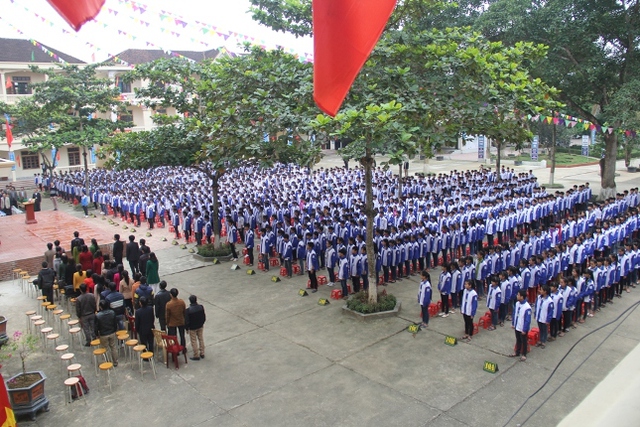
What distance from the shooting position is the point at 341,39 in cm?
217

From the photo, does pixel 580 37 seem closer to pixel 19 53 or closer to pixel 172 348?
pixel 172 348

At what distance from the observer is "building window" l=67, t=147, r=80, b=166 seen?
35.3 metres

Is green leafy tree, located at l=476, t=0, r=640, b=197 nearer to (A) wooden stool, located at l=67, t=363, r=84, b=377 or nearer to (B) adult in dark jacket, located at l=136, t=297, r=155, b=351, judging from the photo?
(B) adult in dark jacket, located at l=136, t=297, r=155, b=351

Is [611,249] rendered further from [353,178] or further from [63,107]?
[63,107]

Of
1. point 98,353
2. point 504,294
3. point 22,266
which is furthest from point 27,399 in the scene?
point 22,266

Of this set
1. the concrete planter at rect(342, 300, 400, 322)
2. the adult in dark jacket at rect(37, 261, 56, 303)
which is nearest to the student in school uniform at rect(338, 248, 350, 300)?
the concrete planter at rect(342, 300, 400, 322)

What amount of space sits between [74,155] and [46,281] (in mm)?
27410

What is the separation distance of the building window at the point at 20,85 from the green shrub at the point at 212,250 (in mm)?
25160

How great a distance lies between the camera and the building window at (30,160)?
3403 cm

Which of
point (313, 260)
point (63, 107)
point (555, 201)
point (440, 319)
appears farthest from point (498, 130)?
point (63, 107)

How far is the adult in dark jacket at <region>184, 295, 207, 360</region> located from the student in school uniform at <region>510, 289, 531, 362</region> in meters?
4.81

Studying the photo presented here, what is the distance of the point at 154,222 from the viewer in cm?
1944

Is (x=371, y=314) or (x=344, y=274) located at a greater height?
(x=344, y=274)

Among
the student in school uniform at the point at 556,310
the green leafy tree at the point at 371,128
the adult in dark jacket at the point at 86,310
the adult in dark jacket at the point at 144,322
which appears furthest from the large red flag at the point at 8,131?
the student in school uniform at the point at 556,310
